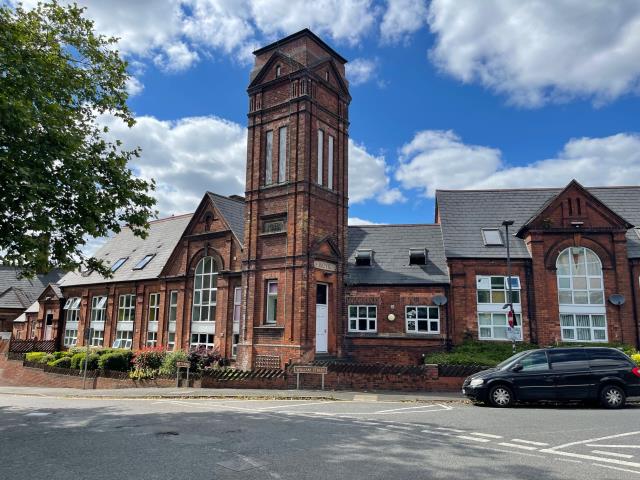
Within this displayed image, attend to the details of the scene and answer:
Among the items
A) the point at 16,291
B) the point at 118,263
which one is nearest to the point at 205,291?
the point at 118,263

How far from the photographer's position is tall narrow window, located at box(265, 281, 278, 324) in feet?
71.9

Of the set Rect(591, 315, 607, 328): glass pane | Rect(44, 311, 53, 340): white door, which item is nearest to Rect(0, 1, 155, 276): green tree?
Rect(591, 315, 607, 328): glass pane

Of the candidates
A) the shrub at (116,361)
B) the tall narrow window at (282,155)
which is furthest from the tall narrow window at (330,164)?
the shrub at (116,361)

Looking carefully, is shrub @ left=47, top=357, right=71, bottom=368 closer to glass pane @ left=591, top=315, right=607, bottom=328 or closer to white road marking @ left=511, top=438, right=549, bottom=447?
white road marking @ left=511, top=438, right=549, bottom=447

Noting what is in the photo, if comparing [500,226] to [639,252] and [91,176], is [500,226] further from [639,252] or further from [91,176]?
[91,176]

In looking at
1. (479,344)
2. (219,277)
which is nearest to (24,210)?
(219,277)

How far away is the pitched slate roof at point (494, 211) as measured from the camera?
24.8 metres

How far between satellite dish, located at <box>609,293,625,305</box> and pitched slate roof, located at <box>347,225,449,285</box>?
24.3 feet

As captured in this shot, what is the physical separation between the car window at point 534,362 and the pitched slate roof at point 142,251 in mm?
23823

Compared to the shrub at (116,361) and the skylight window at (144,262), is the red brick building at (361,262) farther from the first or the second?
the skylight window at (144,262)

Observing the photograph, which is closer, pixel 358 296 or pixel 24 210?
pixel 24 210

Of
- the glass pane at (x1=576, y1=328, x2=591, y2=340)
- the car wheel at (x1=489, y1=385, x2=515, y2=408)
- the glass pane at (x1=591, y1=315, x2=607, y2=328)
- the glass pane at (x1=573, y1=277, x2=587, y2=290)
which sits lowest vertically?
the car wheel at (x1=489, y1=385, x2=515, y2=408)

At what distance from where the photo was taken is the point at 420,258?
86.5 feet

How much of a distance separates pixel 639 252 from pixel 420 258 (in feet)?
33.6
